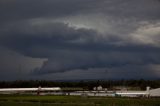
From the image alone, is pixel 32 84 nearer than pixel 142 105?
No

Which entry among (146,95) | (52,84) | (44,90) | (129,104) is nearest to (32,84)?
(52,84)

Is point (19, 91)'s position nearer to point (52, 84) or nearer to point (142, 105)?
point (52, 84)

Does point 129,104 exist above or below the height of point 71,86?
below

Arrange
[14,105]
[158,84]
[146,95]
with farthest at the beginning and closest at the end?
[158,84]
[146,95]
[14,105]

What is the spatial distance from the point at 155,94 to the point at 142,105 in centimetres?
3574

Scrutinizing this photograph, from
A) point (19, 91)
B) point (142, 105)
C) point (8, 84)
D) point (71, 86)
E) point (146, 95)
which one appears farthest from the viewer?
point (8, 84)

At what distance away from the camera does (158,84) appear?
529 ft

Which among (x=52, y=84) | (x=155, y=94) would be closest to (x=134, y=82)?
(x=52, y=84)

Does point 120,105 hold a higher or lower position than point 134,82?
lower

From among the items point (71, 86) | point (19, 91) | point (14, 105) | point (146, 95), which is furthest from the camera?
point (71, 86)

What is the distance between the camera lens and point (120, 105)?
7331cm

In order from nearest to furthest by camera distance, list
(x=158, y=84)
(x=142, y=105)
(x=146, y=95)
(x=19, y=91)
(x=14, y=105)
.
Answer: (x=14, y=105), (x=142, y=105), (x=146, y=95), (x=19, y=91), (x=158, y=84)

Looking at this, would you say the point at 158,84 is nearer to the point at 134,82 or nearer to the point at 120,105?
the point at 134,82

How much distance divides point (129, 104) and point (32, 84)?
108345 mm
